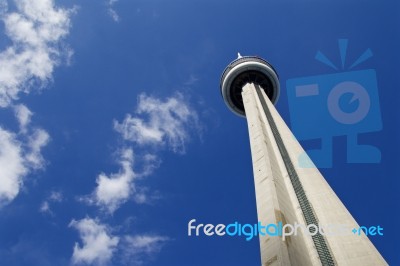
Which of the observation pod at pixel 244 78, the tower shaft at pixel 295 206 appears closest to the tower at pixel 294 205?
the tower shaft at pixel 295 206

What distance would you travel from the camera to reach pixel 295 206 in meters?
18.8

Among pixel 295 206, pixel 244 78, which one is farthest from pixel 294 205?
pixel 244 78

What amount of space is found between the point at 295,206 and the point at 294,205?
9cm

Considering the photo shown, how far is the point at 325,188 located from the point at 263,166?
3357 mm

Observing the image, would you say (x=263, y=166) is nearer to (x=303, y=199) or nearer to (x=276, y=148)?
(x=303, y=199)

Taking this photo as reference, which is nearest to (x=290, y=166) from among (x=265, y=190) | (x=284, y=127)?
(x=284, y=127)

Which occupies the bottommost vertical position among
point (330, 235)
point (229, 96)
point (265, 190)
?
point (330, 235)

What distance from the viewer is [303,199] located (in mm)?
19281

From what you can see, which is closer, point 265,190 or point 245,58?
point 265,190

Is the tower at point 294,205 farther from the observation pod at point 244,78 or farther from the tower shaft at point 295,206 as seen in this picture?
Result: the observation pod at point 244,78

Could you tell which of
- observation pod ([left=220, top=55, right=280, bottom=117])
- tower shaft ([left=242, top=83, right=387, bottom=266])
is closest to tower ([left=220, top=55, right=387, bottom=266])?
tower shaft ([left=242, top=83, right=387, bottom=266])

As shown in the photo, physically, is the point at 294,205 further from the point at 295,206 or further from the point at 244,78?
the point at 244,78

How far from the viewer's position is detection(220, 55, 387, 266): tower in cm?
1363

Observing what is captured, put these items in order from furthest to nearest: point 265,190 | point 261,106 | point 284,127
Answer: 1. point 261,106
2. point 284,127
3. point 265,190
